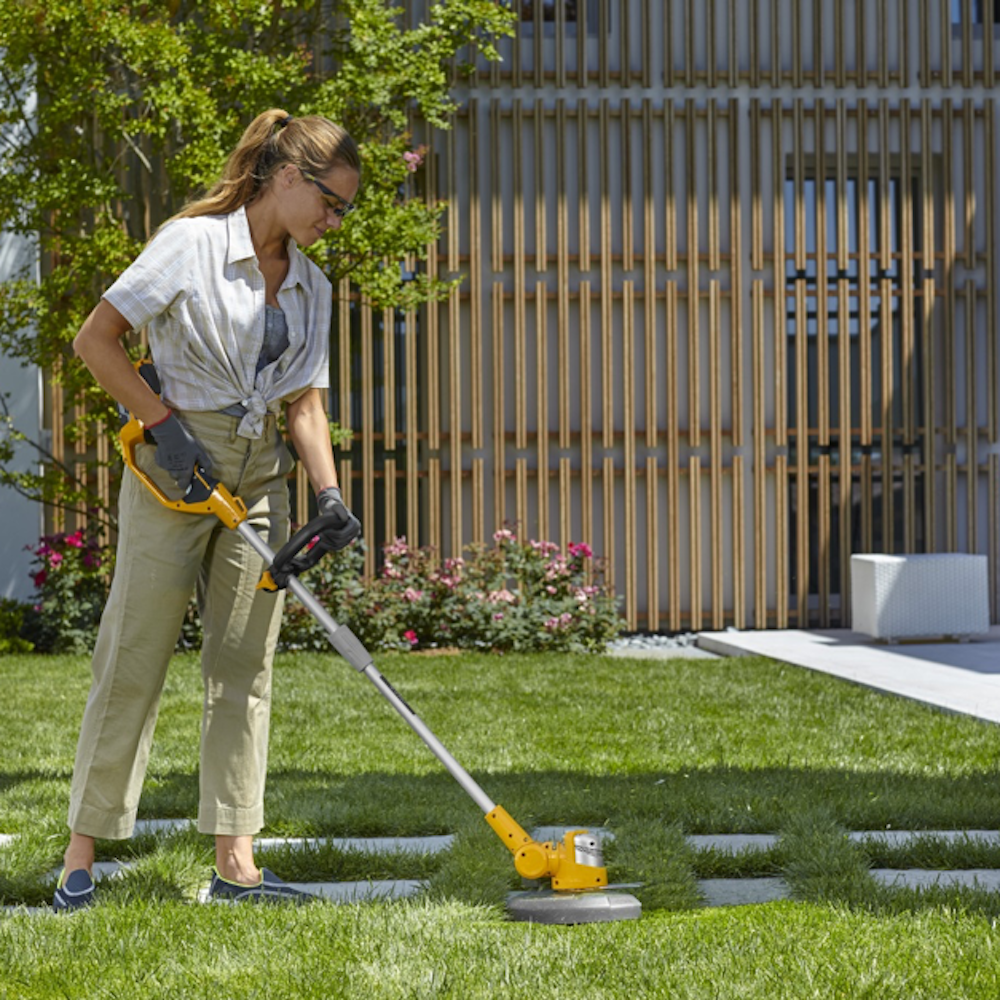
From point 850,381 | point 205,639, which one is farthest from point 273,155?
point 850,381

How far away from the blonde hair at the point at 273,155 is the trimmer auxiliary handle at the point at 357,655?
0.40m

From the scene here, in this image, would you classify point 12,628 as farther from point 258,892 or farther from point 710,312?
point 258,892

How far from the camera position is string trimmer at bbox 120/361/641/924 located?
9.69 feet

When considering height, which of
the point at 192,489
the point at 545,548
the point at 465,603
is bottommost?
the point at 465,603

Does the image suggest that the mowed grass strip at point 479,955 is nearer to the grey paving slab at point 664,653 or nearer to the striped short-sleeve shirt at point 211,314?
the striped short-sleeve shirt at point 211,314

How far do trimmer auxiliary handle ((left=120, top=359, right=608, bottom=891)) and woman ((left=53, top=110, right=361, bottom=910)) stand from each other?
37 mm

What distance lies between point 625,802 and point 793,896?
104 cm

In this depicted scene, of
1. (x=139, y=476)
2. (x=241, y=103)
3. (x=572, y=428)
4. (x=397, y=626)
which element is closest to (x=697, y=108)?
(x=572, y=428)

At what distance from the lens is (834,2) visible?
1187 cm

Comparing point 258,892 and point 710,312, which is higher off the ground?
point 710,312

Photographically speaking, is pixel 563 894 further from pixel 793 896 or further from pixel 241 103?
pixel 241 103

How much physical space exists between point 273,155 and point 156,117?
719 centimetres

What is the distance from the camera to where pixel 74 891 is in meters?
3.13

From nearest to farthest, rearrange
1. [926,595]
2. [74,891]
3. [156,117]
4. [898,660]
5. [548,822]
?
1. [74,891]
2. [548,822]
3. [898,660]
4. [156,117]
5. [926,595]
